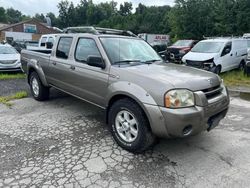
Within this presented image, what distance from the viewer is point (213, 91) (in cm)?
375

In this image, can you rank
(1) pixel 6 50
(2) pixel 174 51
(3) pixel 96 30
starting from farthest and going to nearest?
(2) pixel 174 51 → (1) pixel 6 50 → (3) pixel 96 30

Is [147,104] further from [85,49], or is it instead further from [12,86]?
[12,86]

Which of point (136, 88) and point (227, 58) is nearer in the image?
point (136, 88)

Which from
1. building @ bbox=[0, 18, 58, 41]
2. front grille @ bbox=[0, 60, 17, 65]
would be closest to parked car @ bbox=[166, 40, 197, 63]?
front grille @ bbox=[0, 60, 17, 65]

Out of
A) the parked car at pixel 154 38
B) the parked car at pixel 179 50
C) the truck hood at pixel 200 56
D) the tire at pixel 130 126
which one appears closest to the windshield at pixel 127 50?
the tire at pixel 130 126

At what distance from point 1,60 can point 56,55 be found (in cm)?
651

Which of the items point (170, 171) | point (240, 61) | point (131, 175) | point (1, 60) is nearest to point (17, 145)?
point (131, 175)

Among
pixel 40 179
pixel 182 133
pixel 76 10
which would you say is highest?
pixel 76 10

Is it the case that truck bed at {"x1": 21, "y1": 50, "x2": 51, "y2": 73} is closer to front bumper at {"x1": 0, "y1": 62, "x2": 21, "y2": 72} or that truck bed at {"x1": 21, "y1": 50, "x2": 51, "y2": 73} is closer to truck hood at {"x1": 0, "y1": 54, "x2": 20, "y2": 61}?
front bumper at {"x1": 0, "y1": 62, "x2": 21, "y2": 72}

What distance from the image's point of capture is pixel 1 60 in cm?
1089

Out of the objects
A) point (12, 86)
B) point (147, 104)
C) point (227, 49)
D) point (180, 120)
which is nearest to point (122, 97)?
point (147, 104)

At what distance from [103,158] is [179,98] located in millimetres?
1403

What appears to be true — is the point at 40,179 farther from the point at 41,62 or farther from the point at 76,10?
the point at 76,10

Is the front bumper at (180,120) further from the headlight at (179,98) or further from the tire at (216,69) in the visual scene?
the tire at (216,69)
